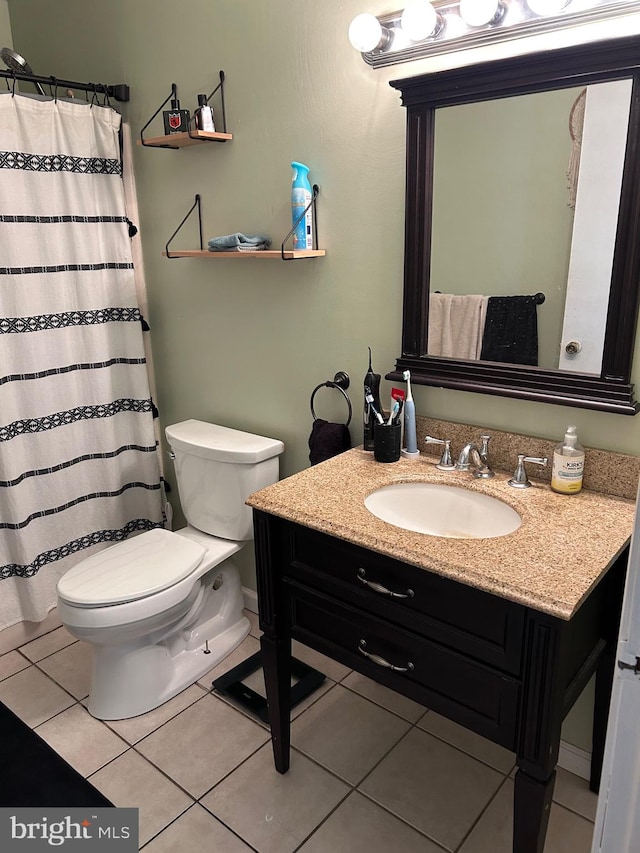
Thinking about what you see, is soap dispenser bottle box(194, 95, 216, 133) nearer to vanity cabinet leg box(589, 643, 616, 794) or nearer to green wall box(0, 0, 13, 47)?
green wall box(0, 0, 13, 47)

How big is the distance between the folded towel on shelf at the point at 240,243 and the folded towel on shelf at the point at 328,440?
0.58m

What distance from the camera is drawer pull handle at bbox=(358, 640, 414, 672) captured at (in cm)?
144

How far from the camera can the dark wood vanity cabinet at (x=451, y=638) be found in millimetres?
1247

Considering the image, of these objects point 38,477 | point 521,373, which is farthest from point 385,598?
point 38,477

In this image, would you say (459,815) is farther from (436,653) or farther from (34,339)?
(34,339)

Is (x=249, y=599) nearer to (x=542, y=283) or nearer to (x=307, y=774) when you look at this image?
(x=307, y=774)

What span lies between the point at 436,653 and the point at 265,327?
1.24 metres

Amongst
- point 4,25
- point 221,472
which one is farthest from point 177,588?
point 4,25

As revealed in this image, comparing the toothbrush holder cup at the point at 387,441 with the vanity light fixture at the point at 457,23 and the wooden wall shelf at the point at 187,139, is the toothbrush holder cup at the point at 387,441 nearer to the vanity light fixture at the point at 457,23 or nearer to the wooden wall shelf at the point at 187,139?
the vanity light fixture at the point at 457,23

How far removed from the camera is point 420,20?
1532 millimetres

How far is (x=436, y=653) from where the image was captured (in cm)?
138

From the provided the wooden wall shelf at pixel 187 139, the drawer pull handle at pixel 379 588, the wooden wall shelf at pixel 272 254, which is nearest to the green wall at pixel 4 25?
the wooden wall shelf at pixel 187 139

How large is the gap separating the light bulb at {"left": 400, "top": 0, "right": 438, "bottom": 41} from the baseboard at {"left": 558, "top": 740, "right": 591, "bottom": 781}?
1871 mm

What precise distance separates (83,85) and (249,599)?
1953 mm
